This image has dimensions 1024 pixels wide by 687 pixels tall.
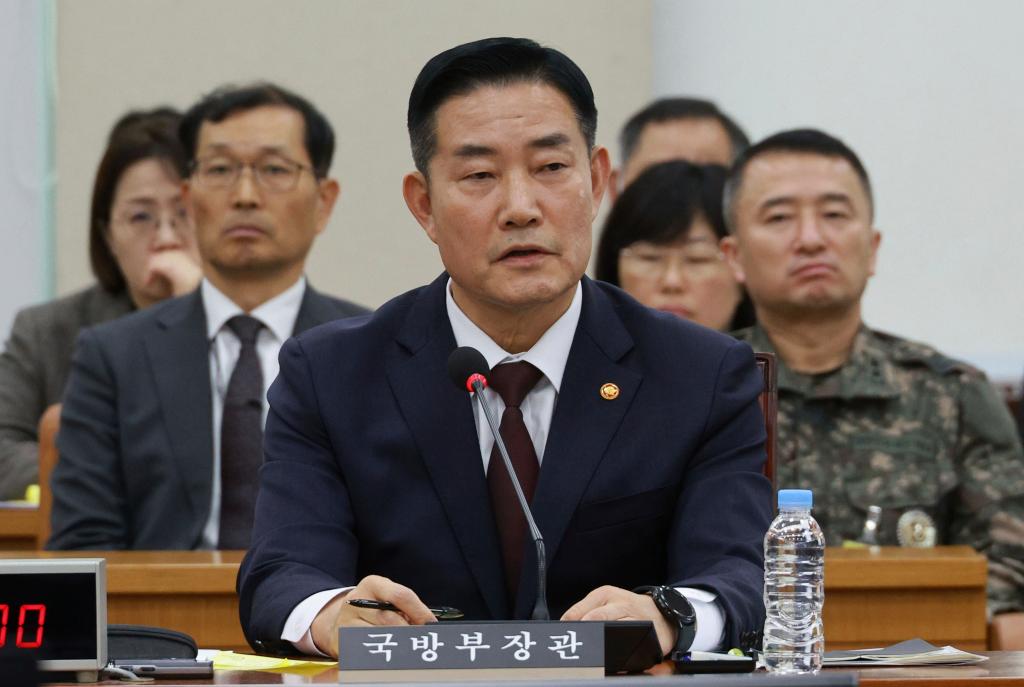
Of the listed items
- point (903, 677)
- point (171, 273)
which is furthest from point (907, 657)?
point (171, 273)

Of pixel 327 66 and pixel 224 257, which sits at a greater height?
pixel 327 66

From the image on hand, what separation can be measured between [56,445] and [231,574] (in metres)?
0.77

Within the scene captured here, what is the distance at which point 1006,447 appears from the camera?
3662mm

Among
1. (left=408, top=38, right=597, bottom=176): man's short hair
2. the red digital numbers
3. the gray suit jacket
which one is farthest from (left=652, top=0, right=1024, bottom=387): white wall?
the red digital numbers

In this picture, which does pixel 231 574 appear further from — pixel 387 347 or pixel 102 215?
pixel 102 215

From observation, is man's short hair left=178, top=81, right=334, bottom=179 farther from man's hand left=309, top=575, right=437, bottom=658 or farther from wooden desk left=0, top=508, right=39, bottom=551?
man's hand left=309, top=575, right=437, bottom=658

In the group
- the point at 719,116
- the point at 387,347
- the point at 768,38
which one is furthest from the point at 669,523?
the point at 768,38

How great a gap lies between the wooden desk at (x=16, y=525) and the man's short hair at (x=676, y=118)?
192 centimetres

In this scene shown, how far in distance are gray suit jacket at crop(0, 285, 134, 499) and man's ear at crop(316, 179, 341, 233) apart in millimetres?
886

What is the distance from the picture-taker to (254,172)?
3867mm

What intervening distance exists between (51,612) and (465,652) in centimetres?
43

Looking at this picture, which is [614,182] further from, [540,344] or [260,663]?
[260,663]

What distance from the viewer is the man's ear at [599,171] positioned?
2373mm

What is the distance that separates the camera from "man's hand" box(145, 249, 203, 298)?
173 inches
